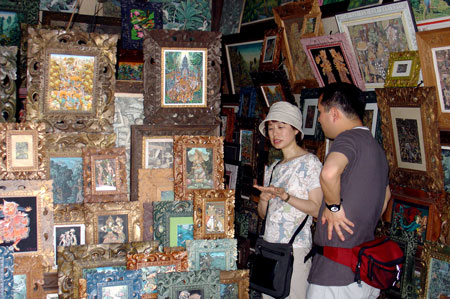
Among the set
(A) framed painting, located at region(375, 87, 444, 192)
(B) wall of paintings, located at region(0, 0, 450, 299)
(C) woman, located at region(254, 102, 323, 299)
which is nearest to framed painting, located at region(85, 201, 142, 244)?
(B) wall of paintings, located at region(0, 0, 450, 299)

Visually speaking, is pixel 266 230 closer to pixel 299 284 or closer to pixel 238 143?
pixel 299 284

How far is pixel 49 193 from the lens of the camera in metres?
3.08

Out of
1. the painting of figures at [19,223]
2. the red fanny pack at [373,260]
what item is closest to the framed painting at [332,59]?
the red fanny pack at [373,260]

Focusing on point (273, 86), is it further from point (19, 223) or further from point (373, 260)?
point (19, 223)

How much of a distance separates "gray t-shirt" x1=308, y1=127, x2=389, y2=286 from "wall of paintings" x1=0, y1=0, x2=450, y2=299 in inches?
21.6

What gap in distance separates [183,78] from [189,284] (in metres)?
1.30

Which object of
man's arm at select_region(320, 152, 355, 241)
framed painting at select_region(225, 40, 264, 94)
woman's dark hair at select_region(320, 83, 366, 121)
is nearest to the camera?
man's arm at select_region(320, 152, 355, 241)

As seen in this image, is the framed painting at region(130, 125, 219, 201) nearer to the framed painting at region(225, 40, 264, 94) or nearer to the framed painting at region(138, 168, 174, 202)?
the framed painting at region(138, 168, 174, 202)

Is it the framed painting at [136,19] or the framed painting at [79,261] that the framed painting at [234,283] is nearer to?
the framed painting at [79,261]

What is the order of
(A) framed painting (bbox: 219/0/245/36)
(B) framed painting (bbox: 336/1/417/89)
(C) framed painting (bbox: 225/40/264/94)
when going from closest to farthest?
(B) framed painting (bbox: 336/1/417/89), (C) framed painting (bbox: 225/40/264/94), (A) framed painting (bbox: 219/0/245/36)

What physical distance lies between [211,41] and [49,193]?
1401 mm

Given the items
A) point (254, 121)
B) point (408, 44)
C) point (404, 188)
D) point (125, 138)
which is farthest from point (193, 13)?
point (404, 188)

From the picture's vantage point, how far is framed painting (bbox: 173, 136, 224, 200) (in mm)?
3275

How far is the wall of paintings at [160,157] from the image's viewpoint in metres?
2.96
